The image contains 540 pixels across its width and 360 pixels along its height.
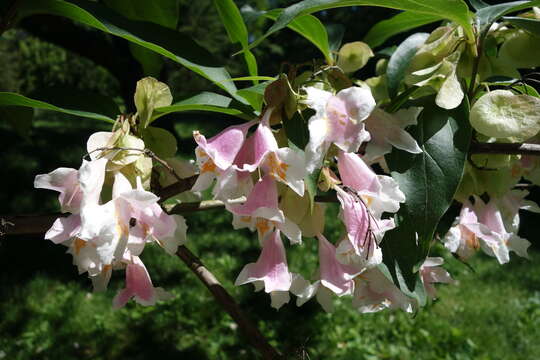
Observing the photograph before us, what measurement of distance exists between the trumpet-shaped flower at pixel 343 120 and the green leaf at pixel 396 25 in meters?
0.40

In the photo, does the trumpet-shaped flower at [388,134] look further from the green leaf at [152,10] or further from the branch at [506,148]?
the green leaf at [152,10]

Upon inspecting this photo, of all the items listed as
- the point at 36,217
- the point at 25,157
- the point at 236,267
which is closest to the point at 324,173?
the point at 36,217

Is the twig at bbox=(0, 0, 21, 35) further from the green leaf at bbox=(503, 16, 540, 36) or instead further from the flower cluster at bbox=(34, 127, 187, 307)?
the green leaf at bbox=(503, 16, 540, 36)

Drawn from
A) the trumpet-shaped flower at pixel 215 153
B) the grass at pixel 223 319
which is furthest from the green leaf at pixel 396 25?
the grass at pixel 223 319

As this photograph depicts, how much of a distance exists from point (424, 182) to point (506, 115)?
14 cm

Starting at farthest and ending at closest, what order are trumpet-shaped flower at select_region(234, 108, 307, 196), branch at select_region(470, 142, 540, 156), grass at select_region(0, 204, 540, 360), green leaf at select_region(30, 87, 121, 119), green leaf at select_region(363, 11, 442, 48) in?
grass at select_region(0, 204, 540, 360) < green leaf at select_region(363, 11, 442, 48) < green leaf at select_region(30, 87, 121, 119) < branch at select_region(470, 142, 540, 156) < trumpet-shaped flower at select_region(234, 108, 307, 196)

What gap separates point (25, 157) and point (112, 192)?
4434 millimetres

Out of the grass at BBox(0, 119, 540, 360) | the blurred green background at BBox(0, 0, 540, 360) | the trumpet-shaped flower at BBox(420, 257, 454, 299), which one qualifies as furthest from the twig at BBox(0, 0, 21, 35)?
the grass at BBox(0, 119, 540, 360)

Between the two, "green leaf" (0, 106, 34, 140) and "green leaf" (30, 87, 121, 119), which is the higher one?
"green leaf" (30, 87, 121, 119)

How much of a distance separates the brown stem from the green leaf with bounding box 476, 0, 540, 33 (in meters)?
0.55

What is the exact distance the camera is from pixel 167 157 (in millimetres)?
727

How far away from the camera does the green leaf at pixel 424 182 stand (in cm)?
57

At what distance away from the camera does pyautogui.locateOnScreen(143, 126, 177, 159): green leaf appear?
70 cm

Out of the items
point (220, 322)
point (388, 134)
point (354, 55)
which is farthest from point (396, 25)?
point (220, 322)
